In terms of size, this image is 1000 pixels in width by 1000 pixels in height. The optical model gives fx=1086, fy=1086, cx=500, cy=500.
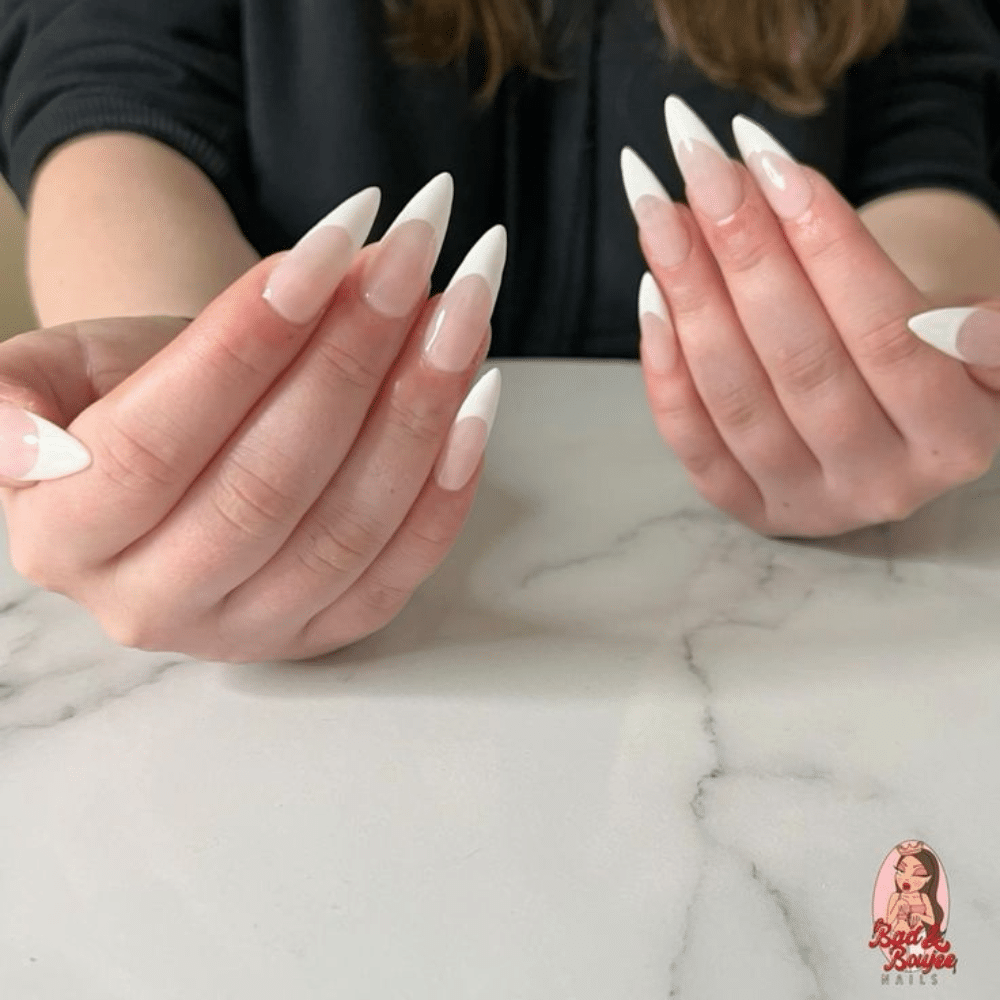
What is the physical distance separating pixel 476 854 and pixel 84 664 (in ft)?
0.42

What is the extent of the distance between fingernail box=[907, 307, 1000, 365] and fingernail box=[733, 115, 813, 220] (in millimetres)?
45

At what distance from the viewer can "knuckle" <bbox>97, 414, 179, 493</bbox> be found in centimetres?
24

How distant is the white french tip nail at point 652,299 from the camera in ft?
1.06

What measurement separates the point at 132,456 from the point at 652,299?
16 centimetres

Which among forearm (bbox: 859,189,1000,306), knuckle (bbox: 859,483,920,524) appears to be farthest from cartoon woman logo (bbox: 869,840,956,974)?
forearm (bbox: 859,189,1000,306)

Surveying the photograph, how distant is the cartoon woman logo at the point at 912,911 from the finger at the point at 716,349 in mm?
131

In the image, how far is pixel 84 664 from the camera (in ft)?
0.97

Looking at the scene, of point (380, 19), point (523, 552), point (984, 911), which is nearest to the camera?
point (984, 911)

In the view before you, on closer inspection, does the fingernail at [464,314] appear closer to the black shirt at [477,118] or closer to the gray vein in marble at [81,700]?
the gray vein in marble at [81,700]

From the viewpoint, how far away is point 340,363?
242mm

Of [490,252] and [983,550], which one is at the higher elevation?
[490,252]

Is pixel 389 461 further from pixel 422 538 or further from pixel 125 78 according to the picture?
pixel 125 78

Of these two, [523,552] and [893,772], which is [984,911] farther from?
[523,552]

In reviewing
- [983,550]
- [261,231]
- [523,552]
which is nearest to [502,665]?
[523,552]
